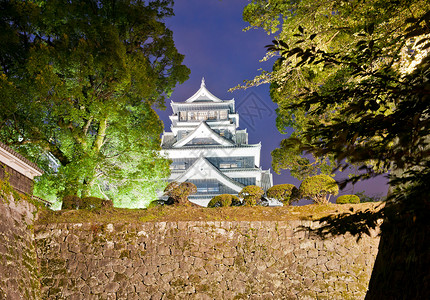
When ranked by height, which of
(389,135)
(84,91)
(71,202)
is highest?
(84,91)

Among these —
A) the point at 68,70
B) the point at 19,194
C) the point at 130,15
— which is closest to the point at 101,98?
the point at 68,70

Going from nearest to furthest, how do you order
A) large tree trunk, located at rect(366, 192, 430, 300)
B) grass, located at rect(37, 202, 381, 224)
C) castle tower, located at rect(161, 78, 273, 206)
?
large tree trunk, located at rect(366, 192, 430, 300), grass, located at rect(37, 202, 381, 224), castle tower, located at rect(161, 78, 273, 206)

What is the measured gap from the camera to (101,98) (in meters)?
11.9

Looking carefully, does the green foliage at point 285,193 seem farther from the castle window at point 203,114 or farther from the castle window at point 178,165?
the castle window at point 203,114

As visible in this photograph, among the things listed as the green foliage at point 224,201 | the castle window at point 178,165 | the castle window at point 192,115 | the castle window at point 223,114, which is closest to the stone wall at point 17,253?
the green foliage at point 224,201

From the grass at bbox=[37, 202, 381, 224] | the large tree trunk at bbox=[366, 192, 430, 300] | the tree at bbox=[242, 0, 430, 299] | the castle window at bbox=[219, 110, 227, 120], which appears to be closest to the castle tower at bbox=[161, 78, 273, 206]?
Result: the castle window at bbox=[219, 110, 227, 120]

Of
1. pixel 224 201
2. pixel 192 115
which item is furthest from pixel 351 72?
pixel 192 115

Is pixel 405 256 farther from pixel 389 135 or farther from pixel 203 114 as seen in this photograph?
pixel 203 114

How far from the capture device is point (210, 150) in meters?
29.5

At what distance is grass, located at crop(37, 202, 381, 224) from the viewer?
877cm

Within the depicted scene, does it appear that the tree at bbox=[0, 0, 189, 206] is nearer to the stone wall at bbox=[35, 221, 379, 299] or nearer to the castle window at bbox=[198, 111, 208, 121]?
the stone wall at bbox=[35, 221, 379, 299]

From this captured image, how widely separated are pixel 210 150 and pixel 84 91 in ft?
59.3

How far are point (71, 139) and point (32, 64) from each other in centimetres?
273

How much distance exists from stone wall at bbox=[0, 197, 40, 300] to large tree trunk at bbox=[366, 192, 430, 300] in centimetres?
651
